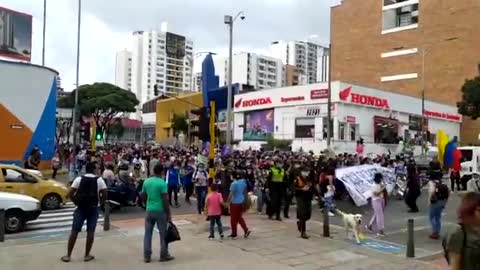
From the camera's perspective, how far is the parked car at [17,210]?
1205 centimetres

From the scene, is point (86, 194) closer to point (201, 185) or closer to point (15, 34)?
point (201, 185)

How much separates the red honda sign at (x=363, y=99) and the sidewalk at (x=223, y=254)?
36.5 meters

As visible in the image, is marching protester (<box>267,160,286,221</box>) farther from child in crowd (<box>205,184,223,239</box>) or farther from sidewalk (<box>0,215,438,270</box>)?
child in crowd (<box>205,184,223,239</box>)

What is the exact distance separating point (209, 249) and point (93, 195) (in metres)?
2.59

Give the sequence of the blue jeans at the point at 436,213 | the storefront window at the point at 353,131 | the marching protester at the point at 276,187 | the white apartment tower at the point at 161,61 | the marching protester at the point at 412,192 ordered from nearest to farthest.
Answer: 1. the blue jeans at the point at 436,213
2. the marching protester at the point at 276,187
3. the marching protester at the point at 412,192
4. the storefront window at the point at 353,131
5. the white apartment tower at the point at 161,61

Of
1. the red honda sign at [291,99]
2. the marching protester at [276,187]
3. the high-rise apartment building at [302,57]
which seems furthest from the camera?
the high-rise apartment building at [302,57]

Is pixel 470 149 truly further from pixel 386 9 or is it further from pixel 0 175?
pixel 386 9

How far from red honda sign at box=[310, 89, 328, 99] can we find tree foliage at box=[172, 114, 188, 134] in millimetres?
41032

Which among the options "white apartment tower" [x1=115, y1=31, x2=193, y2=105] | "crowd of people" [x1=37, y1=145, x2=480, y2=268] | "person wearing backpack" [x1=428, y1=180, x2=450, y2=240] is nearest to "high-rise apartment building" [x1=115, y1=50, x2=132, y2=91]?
→ "white apartment tower" [x1=115, y1=31, x2=193, y2=105]

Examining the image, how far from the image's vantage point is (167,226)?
29.3 feet

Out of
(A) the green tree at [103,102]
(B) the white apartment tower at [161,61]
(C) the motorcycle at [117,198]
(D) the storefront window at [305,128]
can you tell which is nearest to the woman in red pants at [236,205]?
(C) the motorcycle at [117,198]

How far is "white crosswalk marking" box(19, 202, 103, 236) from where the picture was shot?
12.9 m

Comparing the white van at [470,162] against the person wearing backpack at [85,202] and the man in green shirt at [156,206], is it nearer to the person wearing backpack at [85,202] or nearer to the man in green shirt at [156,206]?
the man in green shirt at [156,206]

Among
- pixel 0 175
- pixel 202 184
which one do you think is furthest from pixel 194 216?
pixel 0 175
